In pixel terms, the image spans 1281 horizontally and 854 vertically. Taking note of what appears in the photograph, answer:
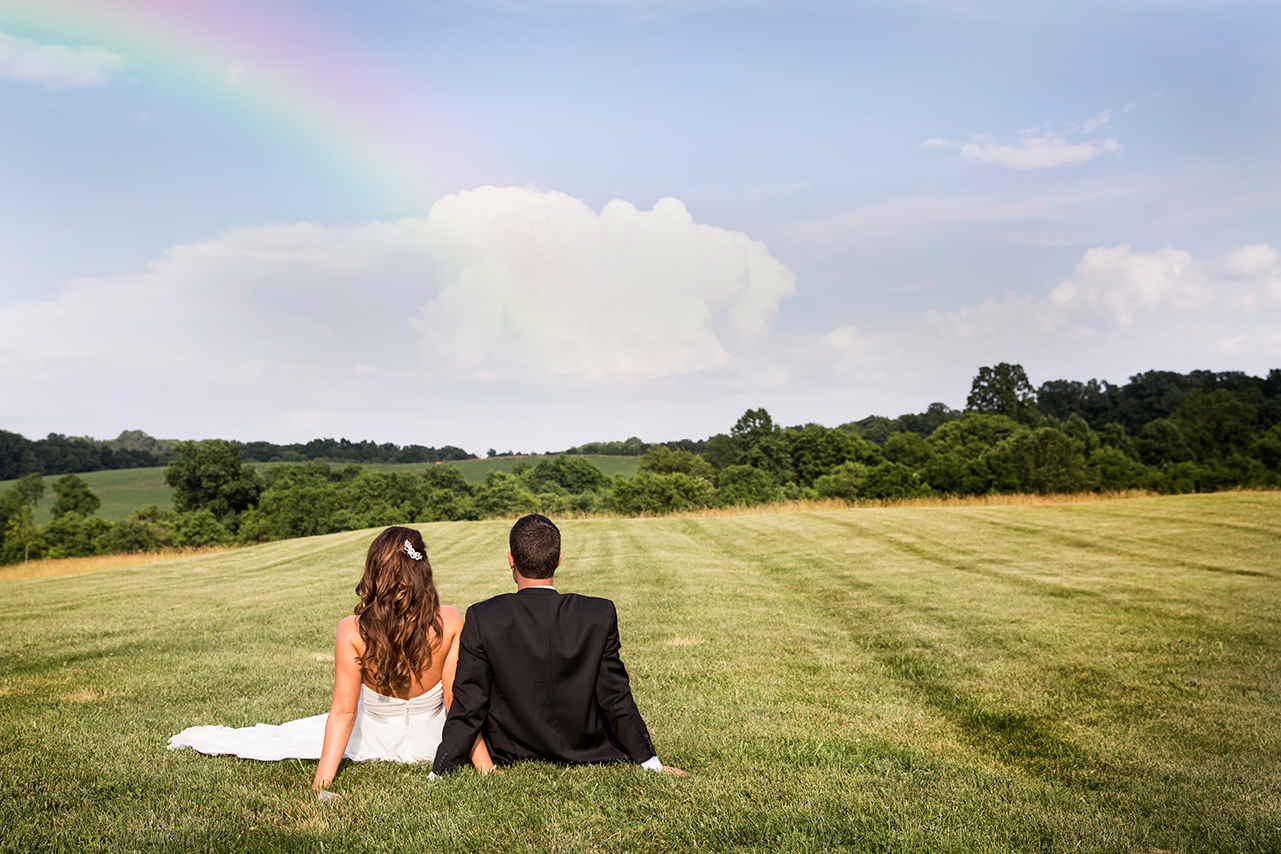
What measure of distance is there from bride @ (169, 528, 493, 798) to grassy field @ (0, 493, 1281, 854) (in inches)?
7.5

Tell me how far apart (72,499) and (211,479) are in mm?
10743

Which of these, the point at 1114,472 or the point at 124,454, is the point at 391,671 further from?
the point at 124,454

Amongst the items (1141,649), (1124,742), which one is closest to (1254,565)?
(1141,649)

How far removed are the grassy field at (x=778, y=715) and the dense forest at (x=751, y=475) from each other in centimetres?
2458

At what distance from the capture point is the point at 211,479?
200 feet

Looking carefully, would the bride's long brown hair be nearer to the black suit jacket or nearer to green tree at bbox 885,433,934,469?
the black suit jacket

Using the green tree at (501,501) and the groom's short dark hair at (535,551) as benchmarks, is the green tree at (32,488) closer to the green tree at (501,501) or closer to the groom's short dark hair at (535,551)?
the green tree at (501,501)

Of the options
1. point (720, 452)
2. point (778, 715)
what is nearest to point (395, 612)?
point (778, 715)

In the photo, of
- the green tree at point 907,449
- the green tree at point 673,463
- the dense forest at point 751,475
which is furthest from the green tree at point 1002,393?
the green tree at point 673,463

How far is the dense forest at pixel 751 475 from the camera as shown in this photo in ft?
139

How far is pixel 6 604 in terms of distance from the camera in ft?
48.9

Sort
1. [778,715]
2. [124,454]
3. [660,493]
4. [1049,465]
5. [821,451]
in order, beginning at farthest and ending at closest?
[124,454] → [821,451] → [660,493] → [1049,465] → [778,715]

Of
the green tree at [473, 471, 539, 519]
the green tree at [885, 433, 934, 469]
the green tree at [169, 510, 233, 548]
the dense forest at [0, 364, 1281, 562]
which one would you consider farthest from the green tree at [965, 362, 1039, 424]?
the green tree at [169, 510, 233, 548]

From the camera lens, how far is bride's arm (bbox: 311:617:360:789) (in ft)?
14.5
